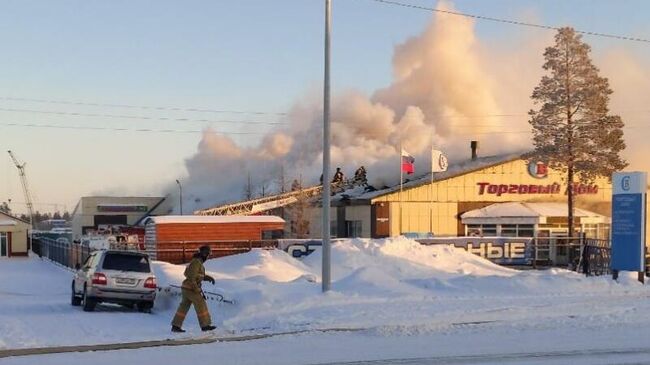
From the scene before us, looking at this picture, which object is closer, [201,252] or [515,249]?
[201,252]

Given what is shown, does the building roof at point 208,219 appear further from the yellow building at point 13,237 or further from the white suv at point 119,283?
the yellow building at point 13,237

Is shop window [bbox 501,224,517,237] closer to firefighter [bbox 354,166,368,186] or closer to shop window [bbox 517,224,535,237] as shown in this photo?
shop window [bbox 517,224,535,237]

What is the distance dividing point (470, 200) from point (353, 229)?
26.4 feet

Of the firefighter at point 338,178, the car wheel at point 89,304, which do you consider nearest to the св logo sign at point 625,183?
the car wheel at point 89,304

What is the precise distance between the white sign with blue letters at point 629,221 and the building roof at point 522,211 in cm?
2756

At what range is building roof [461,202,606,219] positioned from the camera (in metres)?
51.6

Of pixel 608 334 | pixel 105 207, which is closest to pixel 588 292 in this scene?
pixel 608 334

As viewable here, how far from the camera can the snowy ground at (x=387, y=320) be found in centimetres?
1159

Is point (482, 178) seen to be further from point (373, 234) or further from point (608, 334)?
point (608, 334)

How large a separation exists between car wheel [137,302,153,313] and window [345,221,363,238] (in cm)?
3485

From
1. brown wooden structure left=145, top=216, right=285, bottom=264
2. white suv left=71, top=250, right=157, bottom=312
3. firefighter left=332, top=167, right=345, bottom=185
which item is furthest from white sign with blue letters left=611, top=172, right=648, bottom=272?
firefighter left=332, top=167, right=345, bottom=185

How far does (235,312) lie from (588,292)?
9298mm

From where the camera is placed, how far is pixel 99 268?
20438mm

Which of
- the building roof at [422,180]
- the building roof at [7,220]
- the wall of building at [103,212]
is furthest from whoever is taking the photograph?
the wall of building at [103,212]
